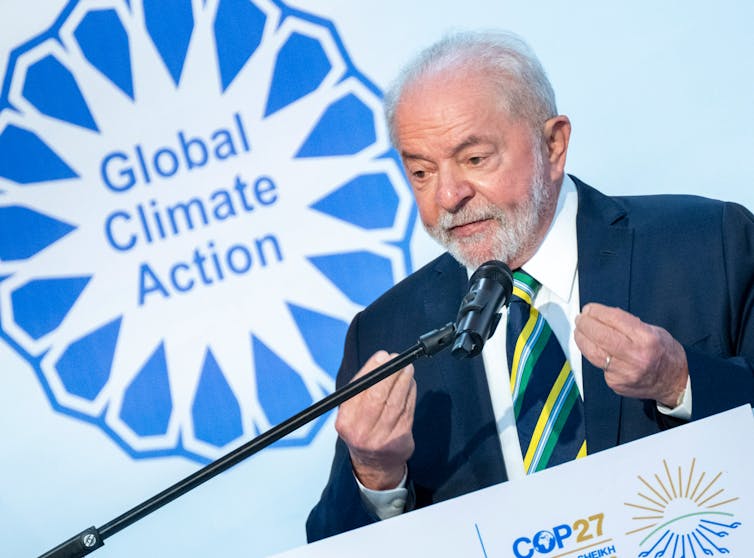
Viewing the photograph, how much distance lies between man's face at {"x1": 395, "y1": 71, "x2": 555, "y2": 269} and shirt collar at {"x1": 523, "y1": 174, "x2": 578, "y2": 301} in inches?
1.6

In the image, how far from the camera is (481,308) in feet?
4.99

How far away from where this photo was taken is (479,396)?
219 cm

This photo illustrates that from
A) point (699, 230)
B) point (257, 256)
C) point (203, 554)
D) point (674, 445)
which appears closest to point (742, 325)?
point (699, 230)

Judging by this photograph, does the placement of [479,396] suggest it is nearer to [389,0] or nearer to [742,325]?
[742,325]

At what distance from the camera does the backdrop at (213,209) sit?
255 cm

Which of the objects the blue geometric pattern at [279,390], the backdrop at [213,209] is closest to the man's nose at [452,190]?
the backdrop at [213,209]

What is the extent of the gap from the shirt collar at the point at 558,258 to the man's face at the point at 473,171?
4 centimetres

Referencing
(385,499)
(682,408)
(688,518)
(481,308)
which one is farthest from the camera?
(385,499)

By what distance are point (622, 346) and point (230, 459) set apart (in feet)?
2.05

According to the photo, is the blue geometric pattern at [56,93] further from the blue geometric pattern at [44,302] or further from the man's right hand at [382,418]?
the man's right hand at [382,418]

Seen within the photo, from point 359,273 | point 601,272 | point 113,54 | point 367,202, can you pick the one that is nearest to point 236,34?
point 113,54

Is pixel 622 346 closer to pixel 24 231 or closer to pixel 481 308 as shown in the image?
pixel 481 308

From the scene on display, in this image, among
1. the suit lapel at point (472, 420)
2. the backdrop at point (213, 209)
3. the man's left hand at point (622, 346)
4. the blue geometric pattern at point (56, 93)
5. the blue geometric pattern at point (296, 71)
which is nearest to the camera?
the man's left hand at point (622, 346)

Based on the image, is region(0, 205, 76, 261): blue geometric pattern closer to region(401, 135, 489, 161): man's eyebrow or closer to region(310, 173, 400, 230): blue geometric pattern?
region(310, 173, 400, 230): blue geometric pattern
